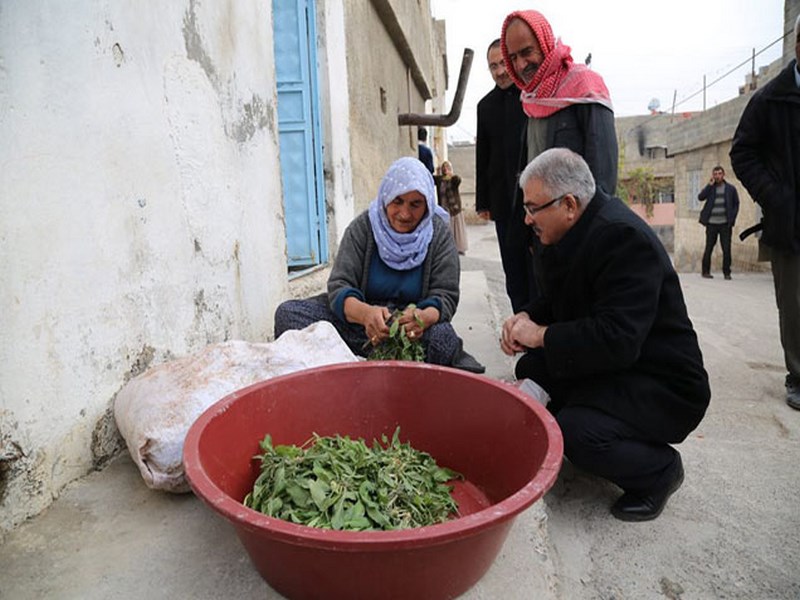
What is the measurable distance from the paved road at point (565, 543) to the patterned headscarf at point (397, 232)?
1.19m

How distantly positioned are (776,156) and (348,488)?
2.97m

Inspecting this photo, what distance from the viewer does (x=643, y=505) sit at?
6.69 ft

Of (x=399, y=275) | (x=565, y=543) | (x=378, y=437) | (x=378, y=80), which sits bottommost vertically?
(x=565, y=543)

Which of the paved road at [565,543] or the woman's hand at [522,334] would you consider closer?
the paved road at [565,543]

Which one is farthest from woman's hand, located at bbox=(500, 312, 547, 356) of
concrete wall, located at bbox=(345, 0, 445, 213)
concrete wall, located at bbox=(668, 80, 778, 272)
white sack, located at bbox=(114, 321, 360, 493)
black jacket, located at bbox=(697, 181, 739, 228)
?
concrete wall, located at bbox=(668, 80, 778, 272)

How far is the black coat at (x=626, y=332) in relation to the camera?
6.18 ft

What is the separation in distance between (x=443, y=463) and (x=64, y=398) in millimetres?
1270

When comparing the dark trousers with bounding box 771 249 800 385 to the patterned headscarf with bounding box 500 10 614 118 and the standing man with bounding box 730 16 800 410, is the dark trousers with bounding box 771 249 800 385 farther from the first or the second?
the patterned headscarf with bounding box 500 10 614 118

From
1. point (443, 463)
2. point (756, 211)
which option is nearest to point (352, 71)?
point (443, 463)

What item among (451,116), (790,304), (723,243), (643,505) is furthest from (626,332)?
(723,243)

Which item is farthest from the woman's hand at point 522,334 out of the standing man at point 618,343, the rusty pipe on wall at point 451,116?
the rusty pipe on wall at point 451,116

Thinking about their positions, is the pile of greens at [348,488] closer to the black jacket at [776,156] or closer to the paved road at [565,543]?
the paved road at [565,543]

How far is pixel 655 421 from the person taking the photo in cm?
196

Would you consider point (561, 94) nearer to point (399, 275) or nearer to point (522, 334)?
point (399, 275)
